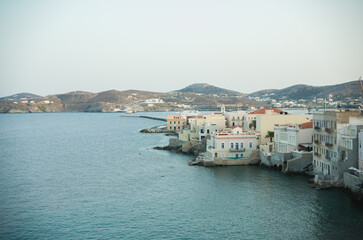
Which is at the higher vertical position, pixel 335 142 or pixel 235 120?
pixel 335 142

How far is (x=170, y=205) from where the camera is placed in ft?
76.4

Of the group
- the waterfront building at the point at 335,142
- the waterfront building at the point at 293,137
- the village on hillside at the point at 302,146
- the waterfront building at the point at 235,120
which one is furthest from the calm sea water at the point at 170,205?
the waterfront building at the point at 235,120

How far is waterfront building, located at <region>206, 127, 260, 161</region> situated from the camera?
114 feet

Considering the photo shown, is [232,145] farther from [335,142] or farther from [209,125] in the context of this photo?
[209,125]

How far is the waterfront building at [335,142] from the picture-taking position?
2361 centimetres

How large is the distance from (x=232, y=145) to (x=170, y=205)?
43.5 ft

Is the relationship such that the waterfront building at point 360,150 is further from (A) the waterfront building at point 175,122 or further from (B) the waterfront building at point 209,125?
(A) the waterfront building at point 175,122

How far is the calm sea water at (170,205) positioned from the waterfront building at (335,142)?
179 cm

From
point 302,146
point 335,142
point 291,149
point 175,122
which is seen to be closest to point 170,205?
point 335,142

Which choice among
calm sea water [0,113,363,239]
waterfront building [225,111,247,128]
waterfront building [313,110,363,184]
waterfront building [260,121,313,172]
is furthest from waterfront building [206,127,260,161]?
waterfront building [225,111,247,128]

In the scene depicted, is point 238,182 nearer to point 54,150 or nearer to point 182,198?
point 182,198

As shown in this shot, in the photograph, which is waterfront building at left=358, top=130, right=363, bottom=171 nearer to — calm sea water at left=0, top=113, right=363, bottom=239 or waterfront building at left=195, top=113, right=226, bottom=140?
calm sea water at left=0, top=113, right=363, bottom=239

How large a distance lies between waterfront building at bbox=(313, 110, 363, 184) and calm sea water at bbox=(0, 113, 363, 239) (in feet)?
5.88

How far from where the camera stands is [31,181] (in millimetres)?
31375
